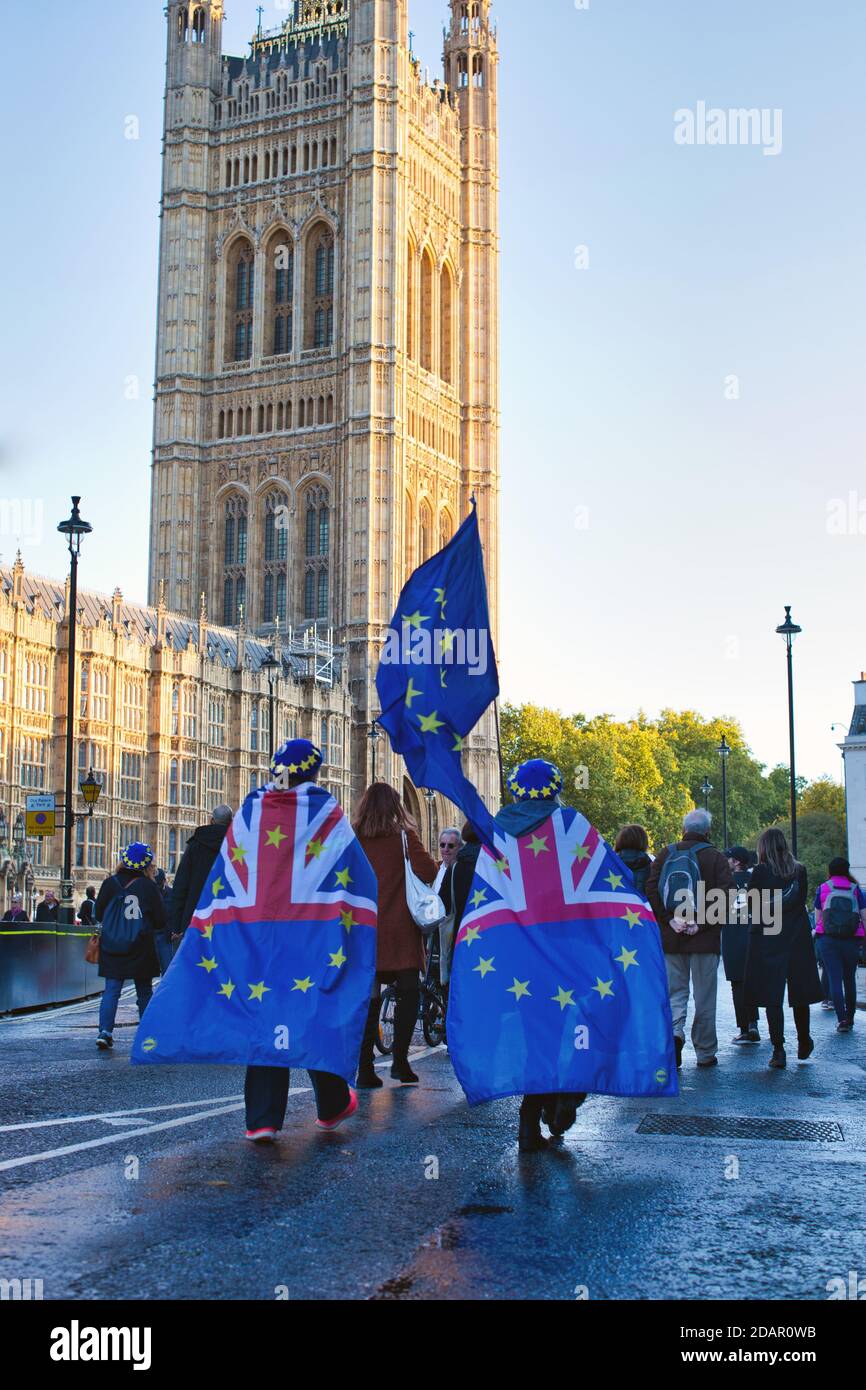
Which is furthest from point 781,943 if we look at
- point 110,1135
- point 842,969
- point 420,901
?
point 110,1135

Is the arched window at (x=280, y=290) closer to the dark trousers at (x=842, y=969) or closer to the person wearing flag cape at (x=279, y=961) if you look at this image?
the dark trousers at (x=842, y=969)

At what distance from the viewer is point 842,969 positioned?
48.7ft

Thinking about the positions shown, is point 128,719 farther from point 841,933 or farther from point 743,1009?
point 743,1009

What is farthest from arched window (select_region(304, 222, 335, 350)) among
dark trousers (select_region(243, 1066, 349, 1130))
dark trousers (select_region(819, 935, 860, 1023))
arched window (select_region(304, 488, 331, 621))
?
dark trousers (select_region(243, 1066, 349, 1130))

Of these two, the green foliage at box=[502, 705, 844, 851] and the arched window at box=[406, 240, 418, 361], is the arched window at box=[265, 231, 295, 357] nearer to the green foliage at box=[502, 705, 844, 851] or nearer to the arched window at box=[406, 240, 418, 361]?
the arched window at box=[406, 240, 418, 361]

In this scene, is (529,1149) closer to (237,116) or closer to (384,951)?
(384,951)

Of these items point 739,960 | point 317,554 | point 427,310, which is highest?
point 427,310

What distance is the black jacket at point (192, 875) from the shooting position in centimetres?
1145

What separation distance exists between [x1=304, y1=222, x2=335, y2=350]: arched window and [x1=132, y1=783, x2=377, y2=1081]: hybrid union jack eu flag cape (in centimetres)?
8148

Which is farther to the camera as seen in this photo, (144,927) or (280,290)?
(280,290)

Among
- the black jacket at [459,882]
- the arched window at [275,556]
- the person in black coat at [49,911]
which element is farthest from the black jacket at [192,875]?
the arched window at [275,556]

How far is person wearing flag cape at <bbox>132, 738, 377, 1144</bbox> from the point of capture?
715 centimetres

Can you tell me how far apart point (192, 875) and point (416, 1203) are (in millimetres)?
6160

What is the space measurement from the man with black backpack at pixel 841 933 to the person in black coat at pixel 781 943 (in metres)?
2.92
